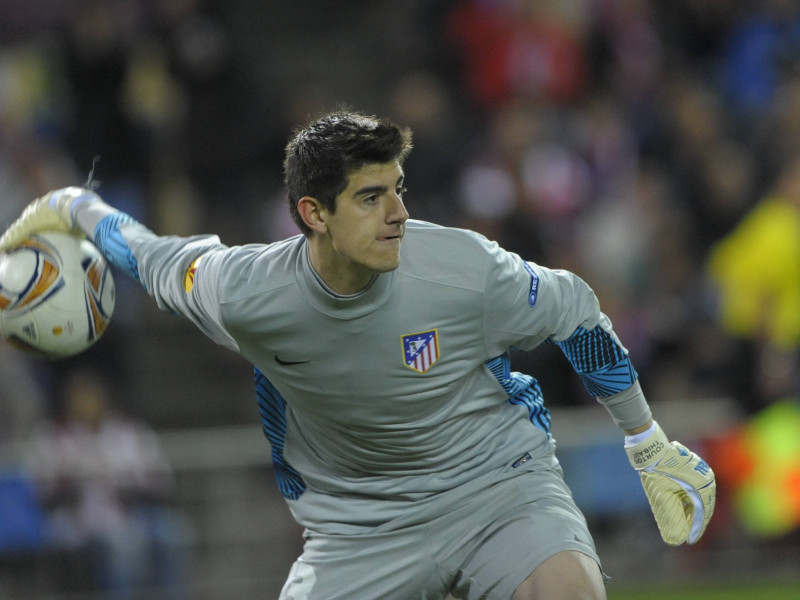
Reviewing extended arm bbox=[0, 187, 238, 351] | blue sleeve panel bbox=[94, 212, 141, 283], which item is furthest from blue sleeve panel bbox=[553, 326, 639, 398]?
blue sleeve panel bbox=[94, 212, 141, 283]

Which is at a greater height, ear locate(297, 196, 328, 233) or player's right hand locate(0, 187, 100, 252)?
ear locate(297, 196, 328, 233)

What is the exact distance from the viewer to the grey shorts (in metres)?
4.29

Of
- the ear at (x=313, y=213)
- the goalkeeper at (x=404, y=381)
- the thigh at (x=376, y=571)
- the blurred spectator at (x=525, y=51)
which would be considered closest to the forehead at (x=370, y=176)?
the goalkeeper at (x=404, y=381)

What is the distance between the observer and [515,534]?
4.30 metres

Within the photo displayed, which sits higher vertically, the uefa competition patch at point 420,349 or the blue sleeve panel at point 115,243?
the blue sleeve panel at point 115,243

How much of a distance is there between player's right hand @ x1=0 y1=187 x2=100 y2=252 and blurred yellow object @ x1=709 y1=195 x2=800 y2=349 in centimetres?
539

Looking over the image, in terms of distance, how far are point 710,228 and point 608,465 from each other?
223 cm

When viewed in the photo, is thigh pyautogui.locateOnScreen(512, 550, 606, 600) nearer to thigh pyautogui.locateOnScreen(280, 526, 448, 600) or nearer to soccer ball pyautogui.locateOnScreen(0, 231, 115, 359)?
thigh pyautogui.locateOnScreen(280, 526, 448, 600)

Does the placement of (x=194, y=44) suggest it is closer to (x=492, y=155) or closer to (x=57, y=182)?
(x=57, y=182)

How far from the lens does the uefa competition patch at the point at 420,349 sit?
4301mm

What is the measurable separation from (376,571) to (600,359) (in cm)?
102

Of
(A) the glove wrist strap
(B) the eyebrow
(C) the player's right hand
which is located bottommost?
(A) the glove wrist strap

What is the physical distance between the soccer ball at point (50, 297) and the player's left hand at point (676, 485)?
82.6 inches

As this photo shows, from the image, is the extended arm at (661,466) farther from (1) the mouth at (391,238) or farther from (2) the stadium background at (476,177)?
(2) the stadium background at (476,177)
